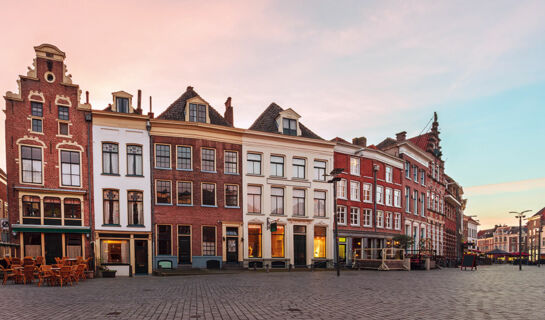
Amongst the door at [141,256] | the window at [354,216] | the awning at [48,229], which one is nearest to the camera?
the awning at [48,229]

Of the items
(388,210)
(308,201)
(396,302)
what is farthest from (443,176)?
(396,302)

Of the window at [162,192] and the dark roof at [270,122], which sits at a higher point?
the dark roof at [270,122]

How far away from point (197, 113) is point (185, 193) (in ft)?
21.5

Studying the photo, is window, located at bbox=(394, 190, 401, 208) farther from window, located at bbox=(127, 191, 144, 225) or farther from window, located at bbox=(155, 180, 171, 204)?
window, located at bbox=(127, 191, 144, 225)

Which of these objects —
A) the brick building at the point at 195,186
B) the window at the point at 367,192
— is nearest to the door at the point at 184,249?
the brick building at the point at 195,186

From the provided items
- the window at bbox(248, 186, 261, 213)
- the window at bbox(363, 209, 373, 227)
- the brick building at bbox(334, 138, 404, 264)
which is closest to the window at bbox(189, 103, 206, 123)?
the window at bbox(248, 186, 261, 213)

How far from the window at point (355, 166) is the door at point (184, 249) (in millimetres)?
17585

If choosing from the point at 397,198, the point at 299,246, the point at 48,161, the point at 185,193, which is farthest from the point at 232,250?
the point at 397,198

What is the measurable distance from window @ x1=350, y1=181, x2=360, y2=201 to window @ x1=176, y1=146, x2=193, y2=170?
16.4 meters

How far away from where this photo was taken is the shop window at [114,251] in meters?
24.6

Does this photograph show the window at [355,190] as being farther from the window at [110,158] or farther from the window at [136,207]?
the window at [110,158]

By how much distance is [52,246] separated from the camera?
23188 mm

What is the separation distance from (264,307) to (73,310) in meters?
5.45

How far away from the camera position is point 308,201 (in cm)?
3191
